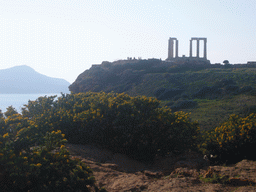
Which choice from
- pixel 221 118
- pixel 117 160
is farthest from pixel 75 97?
pixel 221 118

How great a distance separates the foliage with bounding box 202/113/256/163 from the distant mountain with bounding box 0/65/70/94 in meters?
51.3

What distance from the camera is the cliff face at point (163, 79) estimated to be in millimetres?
28375

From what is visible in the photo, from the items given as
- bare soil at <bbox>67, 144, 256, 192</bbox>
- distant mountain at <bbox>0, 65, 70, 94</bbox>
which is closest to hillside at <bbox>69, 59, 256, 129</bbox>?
bare soil at <bbox>67, 144, 256, 192</bbox>

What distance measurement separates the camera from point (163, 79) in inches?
1383

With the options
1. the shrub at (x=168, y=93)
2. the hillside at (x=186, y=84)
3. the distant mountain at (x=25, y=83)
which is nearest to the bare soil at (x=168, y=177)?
the hillside at (x=186, y=84)

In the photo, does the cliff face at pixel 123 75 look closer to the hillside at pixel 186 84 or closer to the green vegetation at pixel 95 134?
the hillside at pixel 186 84

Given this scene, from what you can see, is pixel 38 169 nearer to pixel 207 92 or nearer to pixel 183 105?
pixel 183 105

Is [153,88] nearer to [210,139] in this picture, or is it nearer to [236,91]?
[236,91]

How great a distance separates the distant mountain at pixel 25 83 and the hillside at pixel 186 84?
60.4ft

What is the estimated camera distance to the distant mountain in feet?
224

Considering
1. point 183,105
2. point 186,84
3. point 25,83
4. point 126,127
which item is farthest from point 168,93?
point 25,83

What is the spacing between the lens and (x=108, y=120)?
323 inches

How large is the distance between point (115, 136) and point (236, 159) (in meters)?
3.84

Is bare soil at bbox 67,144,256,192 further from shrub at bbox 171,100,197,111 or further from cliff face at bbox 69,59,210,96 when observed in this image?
cliff face at bbox 69,59,210,96
